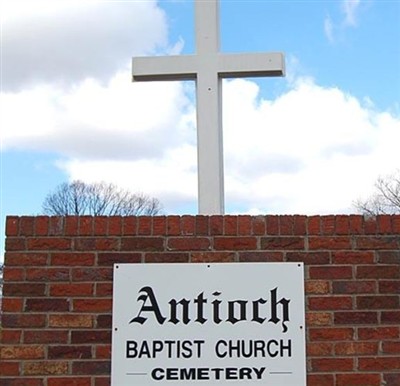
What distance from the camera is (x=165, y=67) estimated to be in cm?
432

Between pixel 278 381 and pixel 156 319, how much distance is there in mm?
721

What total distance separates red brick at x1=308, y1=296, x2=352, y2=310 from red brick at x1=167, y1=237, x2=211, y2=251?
0.63m

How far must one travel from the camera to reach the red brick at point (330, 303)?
11.3 ft

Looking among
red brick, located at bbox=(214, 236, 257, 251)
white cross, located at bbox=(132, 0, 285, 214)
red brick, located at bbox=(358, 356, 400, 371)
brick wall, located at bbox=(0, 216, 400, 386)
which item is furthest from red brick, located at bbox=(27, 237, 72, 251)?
red brick, located at bbox=(358, 356, 400, 371)

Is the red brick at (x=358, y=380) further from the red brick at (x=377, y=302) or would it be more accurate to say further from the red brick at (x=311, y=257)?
the red brick at (x=311, y=257)

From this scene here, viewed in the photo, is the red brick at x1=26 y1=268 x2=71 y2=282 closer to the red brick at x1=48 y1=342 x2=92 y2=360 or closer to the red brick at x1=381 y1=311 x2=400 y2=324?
the red brick at x1=48 y1=342 x2=92 y2=360

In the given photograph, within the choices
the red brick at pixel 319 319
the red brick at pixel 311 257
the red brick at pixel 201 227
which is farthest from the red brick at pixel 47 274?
the red brick at pixel 319 319

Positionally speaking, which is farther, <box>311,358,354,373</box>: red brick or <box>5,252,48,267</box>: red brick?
<box>5,252,48,267</box>: red brick

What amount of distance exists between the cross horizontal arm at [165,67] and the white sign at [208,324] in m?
1.44

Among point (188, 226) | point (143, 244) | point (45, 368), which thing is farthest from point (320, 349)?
point (45, 368)

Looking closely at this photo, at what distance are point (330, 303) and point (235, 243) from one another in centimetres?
60

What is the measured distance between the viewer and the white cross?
4.10 m

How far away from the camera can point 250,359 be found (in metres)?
3.43

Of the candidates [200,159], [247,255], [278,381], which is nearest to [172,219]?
[247,255]
